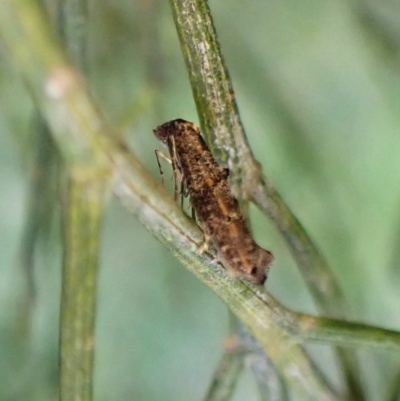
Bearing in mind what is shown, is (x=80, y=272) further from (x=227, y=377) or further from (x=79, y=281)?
(x=227, y=377)

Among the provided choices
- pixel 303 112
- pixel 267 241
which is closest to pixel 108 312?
pixel 267 241

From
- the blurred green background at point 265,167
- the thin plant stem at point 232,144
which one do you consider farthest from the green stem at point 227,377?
the blurred green background at point 265,167

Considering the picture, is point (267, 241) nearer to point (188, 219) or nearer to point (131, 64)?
point (131, 64)

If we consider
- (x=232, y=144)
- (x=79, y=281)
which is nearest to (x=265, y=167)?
(x=232, y=144)

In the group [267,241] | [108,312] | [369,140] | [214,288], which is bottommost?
[214,288]

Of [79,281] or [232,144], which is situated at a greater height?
[232,144]

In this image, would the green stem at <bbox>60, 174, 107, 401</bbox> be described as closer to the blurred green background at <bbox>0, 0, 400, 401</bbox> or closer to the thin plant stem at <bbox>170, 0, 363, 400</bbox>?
the thin plant stem at <bbox>170, 0, 363, 400</bbox>
